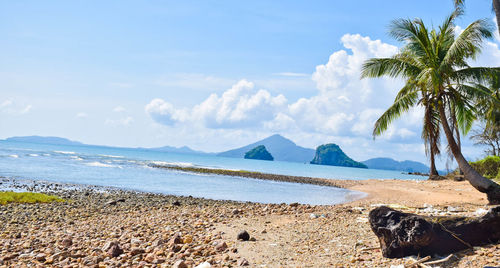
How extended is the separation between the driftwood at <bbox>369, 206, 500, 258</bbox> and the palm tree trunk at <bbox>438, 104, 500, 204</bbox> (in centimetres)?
844

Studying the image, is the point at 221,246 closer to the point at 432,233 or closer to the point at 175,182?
the point at 432,233

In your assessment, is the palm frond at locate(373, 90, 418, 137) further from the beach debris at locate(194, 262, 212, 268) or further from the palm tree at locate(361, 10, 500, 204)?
the beach debris at locate(194, 262, 212, 268)

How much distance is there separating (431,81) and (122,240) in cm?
1279

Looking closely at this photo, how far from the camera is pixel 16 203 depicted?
53.4 ft

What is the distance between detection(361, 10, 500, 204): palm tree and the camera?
14641 mm

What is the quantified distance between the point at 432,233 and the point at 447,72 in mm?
11233

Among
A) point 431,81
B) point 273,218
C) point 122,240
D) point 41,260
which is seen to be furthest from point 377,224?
point 431,81

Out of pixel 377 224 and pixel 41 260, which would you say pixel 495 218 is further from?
pixel 41 260

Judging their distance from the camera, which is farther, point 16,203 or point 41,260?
point 16,203

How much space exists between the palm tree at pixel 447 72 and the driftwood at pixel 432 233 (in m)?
8.65

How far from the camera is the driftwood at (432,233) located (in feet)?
19.7

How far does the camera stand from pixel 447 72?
49.4 feet

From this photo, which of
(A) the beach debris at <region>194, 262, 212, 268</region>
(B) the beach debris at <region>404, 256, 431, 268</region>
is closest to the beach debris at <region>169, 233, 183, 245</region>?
(A) the beach debris at <region>194, 262, 212, 268</region>

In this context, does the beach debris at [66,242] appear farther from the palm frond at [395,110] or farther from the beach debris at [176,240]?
the palm frond at [395,110]
